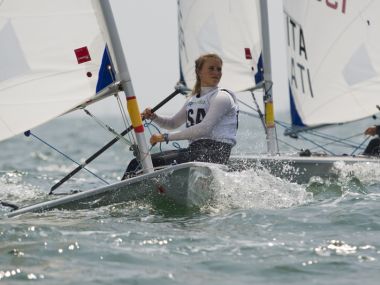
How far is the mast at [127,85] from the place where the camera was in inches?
247

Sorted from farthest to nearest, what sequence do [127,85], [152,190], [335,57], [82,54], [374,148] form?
[335,57] < [374,148] < [127,85] < [82,54] < [152,190]

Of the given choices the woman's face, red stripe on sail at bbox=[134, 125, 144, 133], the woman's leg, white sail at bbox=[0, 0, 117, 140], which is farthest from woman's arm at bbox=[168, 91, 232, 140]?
the woman's leg

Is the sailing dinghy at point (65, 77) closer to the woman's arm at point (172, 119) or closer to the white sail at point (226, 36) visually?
the woman's arm at point (172, 119)

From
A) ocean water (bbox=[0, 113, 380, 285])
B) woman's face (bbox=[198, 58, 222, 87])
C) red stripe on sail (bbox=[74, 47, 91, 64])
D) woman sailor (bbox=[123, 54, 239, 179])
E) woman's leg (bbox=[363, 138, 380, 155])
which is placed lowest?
woman's leg (bbox=[363, 138, 380, 155])

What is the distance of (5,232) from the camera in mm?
5570

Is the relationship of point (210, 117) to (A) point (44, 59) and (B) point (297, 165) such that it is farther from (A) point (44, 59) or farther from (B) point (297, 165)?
(B) point (297, 165)

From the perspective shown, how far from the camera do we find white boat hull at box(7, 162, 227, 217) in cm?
602

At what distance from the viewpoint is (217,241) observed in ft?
17.4

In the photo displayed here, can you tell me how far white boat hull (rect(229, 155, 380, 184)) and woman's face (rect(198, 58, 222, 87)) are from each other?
38.8 inches

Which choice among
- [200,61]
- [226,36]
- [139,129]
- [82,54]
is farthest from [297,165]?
[226,36]

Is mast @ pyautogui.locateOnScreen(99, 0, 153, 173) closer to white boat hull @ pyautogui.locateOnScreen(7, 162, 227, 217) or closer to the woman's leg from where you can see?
white boat hull @ pyautogui.locateOnScreen(7, 162, 227, 217)

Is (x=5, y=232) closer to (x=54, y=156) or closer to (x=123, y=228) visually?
(x=123, y=228)

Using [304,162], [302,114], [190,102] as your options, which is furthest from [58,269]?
[302,114]

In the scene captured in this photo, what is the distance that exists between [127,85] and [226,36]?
361 centimetres
